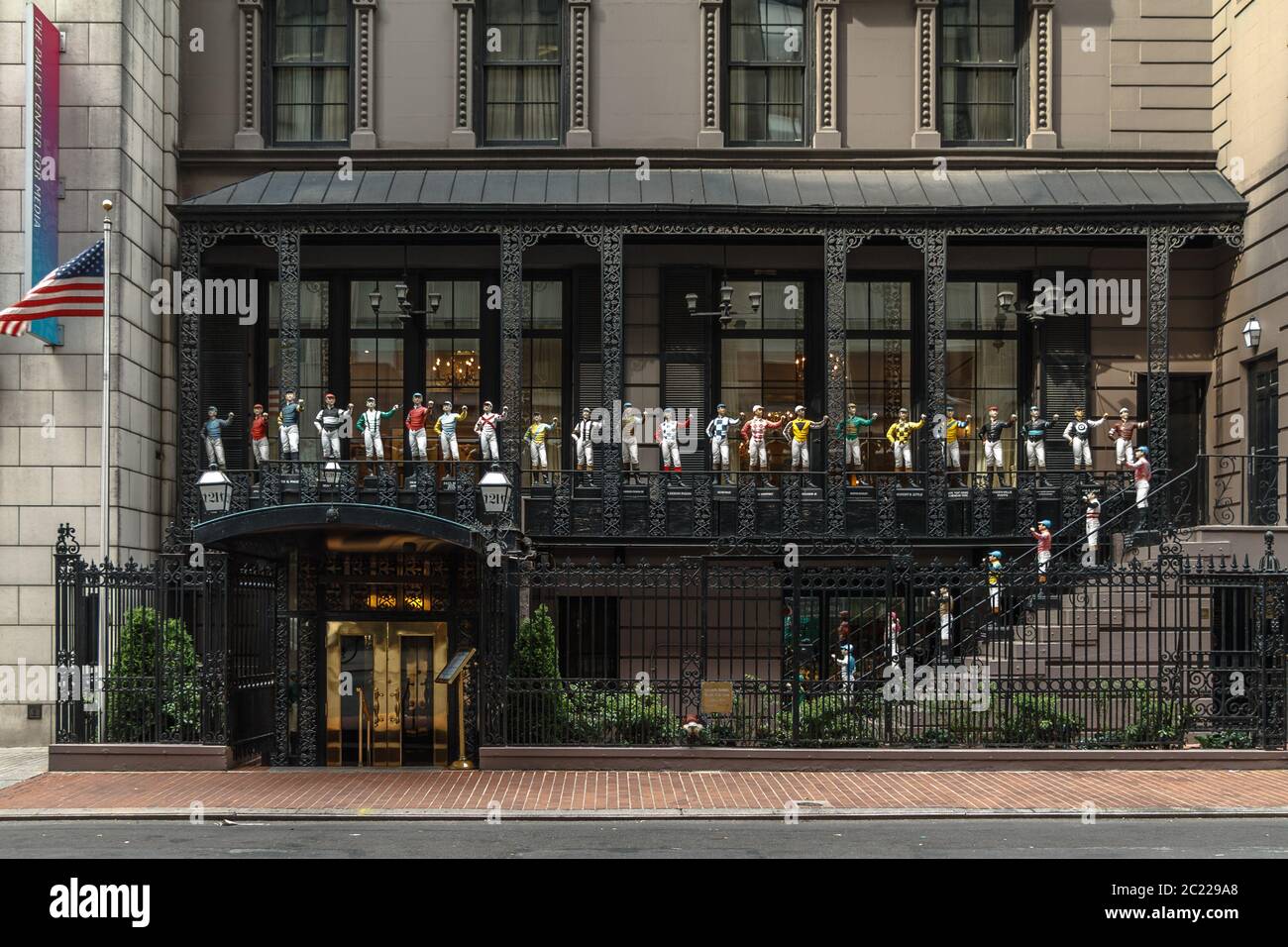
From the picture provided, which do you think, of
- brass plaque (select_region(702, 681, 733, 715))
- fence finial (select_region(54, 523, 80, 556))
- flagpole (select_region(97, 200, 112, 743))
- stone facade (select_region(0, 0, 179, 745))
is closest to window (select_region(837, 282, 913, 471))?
brass plaque (select_region(702, 681, 733, 715))

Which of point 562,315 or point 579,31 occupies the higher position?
point 579,31

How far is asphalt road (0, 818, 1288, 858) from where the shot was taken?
43.8 feet

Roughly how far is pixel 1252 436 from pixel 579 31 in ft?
44.7

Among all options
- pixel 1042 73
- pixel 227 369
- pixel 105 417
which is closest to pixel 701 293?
pixel 1042 73

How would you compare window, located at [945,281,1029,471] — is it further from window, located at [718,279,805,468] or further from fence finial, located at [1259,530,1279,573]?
fence finial, located at [1259,530,1279,573]

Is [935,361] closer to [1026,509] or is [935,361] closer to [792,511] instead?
[1026,509]

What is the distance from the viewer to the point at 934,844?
13.9 m

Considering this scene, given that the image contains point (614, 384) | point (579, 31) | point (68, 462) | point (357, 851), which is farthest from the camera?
point (579, 31)

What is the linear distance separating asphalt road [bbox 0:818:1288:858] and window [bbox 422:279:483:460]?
12.0 metres

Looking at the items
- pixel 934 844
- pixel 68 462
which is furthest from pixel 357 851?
pixel 68 462

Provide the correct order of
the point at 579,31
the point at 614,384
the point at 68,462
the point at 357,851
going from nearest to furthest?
the point at 357,851, the point at 68,462, the point at 614,384, the point at 579,31

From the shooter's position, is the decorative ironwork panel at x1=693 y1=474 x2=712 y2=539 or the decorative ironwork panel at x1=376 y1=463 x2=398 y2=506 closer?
the decorative ironwork panel at x1=376 y1=463 x2=398 y2=506

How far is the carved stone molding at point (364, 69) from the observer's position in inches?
1020

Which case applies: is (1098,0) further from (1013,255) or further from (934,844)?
(934,844)
